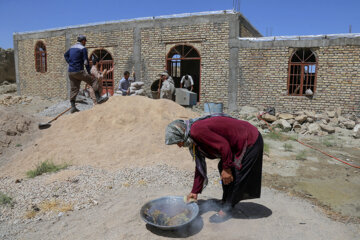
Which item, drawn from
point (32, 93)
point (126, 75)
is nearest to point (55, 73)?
point (32, 93)

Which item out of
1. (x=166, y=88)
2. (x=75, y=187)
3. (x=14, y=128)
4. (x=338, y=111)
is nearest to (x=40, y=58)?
(x=166, y=88)

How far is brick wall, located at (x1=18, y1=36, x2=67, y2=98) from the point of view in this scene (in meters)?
14.1

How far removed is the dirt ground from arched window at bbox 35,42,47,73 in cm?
985

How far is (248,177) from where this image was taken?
2543 mm

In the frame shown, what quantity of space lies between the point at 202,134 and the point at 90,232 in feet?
4.89

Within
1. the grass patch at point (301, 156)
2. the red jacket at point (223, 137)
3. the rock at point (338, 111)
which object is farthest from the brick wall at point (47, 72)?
the red jacket at point (223, 137)

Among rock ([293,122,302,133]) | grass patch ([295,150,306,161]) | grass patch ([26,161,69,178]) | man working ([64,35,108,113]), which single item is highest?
man working ([64,35,108,113])

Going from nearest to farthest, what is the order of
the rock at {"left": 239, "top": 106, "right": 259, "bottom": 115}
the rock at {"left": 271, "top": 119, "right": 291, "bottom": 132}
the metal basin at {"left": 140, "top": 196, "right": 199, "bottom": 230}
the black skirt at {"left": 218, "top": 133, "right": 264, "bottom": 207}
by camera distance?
the black skirt at {"left": 218, "top": 133, "right": 264, "bottom": 207} → the metal basin at {"left": 140, "top": 196, "right": 199, "bottom": 230} → the rock at {"left": 271, "top": 119, "right": 291, "bottom": 132} → the rock at {"left": 239, "top": 106, "right": 259, "bottom": 115}

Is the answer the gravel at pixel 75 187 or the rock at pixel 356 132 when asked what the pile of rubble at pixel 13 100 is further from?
the rock at pixel 356 132

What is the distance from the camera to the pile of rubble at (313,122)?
7.90 m

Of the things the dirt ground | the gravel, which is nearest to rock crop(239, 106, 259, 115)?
the dirt ground

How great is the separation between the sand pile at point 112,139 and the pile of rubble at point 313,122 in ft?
11.7

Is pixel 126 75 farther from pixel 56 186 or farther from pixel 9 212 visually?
pixel 9 212

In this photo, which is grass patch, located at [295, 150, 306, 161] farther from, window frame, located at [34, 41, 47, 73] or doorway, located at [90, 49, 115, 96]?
window frame, located at [34, 41, 47, 73]
